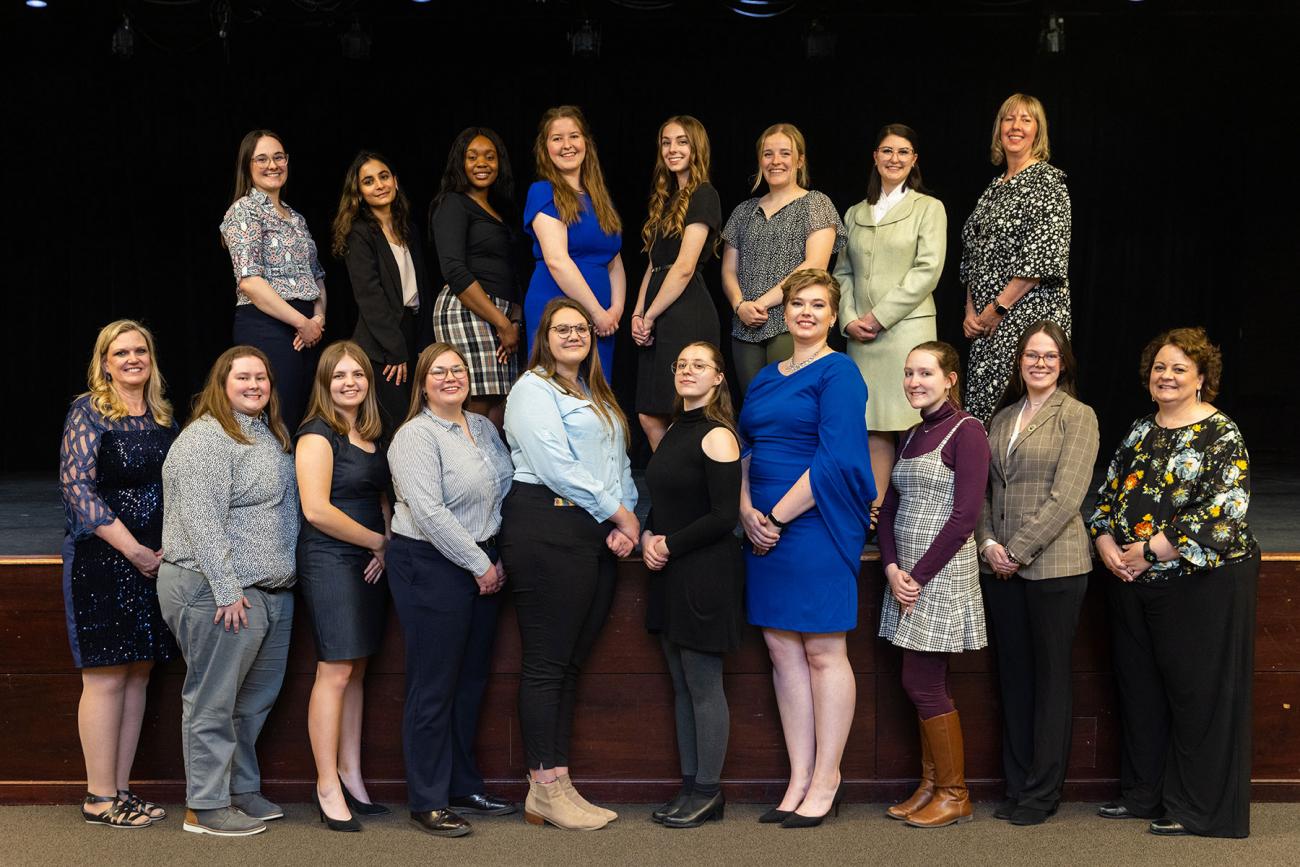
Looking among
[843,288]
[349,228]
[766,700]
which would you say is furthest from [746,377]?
[349,228]

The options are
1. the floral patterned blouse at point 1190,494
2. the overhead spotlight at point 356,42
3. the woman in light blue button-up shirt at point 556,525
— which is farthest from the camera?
the overhead spotlight at point 356,42

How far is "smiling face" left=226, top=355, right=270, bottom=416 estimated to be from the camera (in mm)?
3436

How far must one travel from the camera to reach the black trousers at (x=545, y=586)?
3453 millimetres

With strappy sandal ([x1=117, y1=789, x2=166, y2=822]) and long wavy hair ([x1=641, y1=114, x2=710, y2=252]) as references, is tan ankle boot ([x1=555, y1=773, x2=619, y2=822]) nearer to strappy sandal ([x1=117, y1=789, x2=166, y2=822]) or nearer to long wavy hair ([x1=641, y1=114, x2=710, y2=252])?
strappy sandal ([x1=117, y1=789, x2=166, y2=822])

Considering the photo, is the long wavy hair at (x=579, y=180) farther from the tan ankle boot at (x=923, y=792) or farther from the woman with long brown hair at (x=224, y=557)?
the tan ankle boot at (x=923, y=792)

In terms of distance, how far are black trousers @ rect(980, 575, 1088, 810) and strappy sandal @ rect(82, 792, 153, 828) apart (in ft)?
8.12

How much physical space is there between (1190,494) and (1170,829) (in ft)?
3.07

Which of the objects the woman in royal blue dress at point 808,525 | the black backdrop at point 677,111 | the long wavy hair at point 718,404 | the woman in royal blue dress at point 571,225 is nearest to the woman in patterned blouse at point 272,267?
the woman in royal blue dress at point 571,225

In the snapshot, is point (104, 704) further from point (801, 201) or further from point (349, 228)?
point (801, 201)

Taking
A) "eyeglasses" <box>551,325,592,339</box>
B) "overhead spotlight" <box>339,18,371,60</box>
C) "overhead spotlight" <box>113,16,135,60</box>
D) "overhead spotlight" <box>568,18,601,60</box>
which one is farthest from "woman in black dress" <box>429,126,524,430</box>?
"overhead spotlight" <box>113,16,135,60</box>

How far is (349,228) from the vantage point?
169 inches

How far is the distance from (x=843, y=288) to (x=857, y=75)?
11.8ft

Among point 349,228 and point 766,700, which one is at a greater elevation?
point 349,228

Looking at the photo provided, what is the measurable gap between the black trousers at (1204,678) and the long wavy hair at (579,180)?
1963 mm
